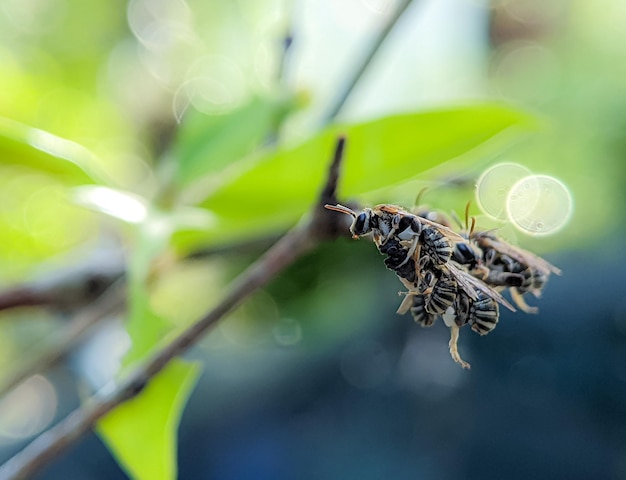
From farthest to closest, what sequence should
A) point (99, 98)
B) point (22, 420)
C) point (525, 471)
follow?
point (99, 98) → point (22, 420) → point (525, 471)

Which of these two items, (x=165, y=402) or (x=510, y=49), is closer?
(x=165, y=402)

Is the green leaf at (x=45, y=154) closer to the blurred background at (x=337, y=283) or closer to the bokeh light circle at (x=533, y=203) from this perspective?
the blurred background at (x=337, y=283)

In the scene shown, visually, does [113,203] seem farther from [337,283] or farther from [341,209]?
[337,283]

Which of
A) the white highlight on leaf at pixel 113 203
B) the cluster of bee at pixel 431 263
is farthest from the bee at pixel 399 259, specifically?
the white highlight on leaf at pixel 113 203

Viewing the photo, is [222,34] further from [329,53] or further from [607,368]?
[607,368]

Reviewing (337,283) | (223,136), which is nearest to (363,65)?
(223,136)

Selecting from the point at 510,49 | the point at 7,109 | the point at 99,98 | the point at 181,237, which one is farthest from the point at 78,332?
the point at 510,49

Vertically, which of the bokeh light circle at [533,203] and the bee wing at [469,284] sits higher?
the bokeh light circle at [533,203]
